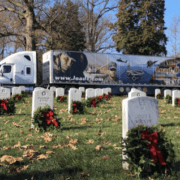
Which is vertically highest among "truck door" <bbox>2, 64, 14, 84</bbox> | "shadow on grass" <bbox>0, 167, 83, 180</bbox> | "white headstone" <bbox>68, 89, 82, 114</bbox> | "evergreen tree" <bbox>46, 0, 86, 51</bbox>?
"evergreen tree" <bbox>46, 0, 86, 51</bbox>

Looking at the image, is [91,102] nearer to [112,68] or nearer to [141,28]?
[112,68]

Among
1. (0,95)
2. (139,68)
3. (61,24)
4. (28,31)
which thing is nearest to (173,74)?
(139,68)

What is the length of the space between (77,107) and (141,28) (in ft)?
88.2

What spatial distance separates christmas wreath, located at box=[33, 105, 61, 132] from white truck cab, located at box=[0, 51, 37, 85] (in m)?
15.9

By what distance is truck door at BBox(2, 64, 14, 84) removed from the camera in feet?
72.4

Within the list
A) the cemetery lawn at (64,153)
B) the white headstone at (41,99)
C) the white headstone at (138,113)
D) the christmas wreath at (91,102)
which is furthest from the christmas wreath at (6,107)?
the white headstone at (138,113)

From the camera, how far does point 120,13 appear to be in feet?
117

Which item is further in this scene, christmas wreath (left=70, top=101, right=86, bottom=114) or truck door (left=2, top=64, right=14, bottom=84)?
truck door (left=2, top=64, right=14, bottom=84)

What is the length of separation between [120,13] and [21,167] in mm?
34427

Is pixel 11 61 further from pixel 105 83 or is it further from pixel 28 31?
Answer: pixel 105 83

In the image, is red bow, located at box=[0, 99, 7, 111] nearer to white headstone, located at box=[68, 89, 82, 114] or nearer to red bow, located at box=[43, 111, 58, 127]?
white headstone, located at box=[68, 89, 82, 114]

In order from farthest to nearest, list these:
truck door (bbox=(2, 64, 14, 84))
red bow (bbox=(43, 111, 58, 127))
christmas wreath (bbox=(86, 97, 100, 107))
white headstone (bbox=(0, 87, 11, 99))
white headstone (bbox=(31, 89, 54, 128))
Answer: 1. truck door (bbox=(2, 64, 14, 84))
2. christmas wreath (bbox=(86, 97, 100, 107))
3. white headstone (bbox=(0, 87, 11, 99))
4. white headstone (bbox=(31, 89, 54, 128))
5. red bow (bbox=(43, 111, 58, 127))

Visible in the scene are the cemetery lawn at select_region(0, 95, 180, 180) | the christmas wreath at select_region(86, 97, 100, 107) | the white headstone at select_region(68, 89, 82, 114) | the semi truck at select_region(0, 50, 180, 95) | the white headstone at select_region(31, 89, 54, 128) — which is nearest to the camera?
the cemetery lawn at select_region(0, 95, 180, 180)

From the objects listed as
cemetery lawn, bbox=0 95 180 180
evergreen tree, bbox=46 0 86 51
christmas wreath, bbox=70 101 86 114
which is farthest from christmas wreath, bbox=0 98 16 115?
evergreen tree, bbox=46 0 86 51
